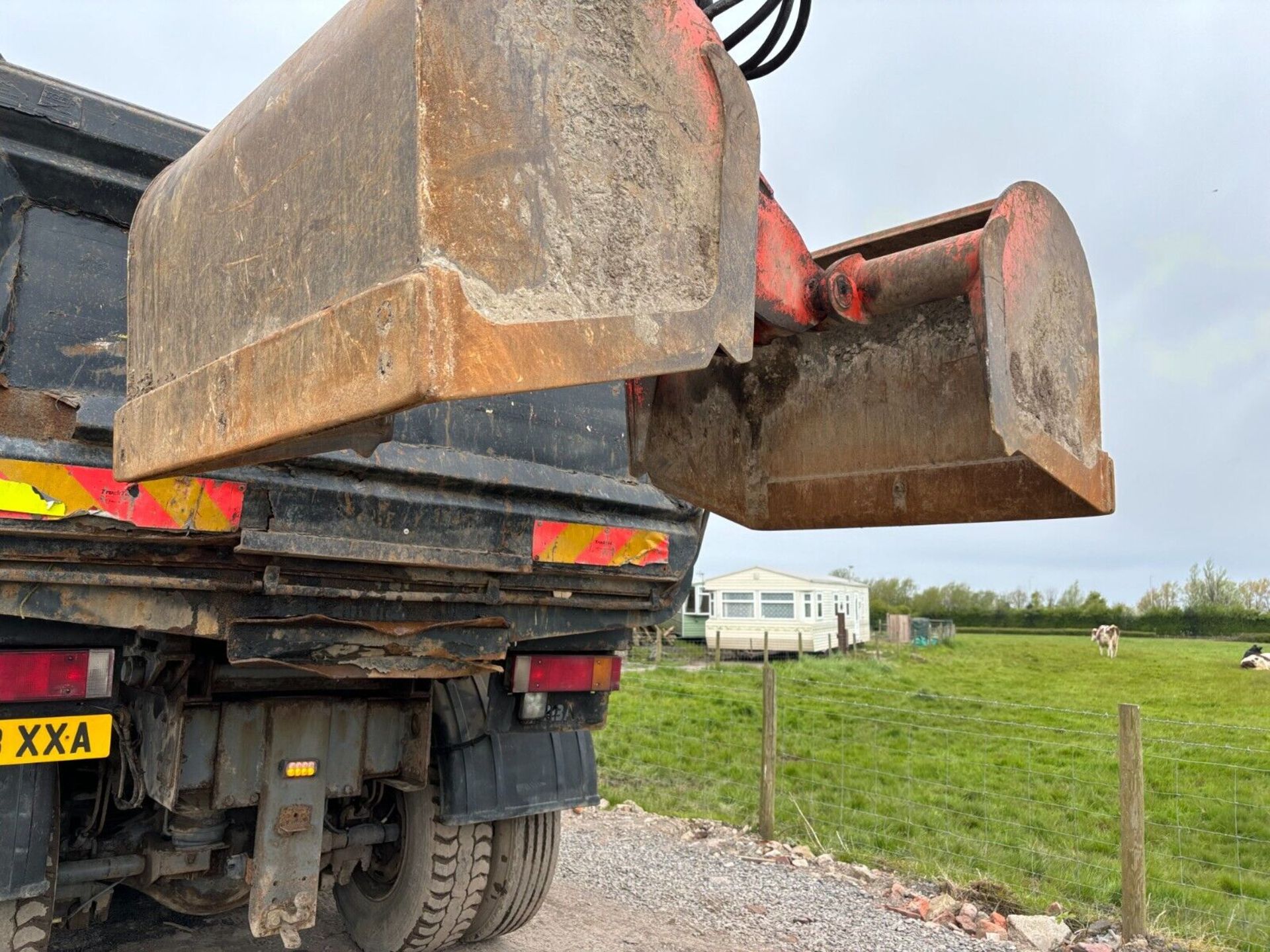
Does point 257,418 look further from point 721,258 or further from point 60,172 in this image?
point 60,172

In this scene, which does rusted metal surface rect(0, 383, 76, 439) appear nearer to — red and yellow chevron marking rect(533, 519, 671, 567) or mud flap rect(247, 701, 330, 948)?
mud flap rect(247, 701, 330, 948)

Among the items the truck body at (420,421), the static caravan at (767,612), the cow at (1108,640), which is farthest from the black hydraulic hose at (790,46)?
the cow at (1108,640)

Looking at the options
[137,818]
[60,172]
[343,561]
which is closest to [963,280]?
[343,561]

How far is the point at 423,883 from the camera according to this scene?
3.71 meters

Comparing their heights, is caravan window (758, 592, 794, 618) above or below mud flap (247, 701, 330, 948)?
above

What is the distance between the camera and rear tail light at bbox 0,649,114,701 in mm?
2535

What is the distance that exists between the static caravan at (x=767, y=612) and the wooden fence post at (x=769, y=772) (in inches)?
789

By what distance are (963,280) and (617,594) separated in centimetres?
185

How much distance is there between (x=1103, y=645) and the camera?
108ft

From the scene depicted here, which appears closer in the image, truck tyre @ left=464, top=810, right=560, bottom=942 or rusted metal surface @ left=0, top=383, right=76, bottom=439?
rusted metal surface @ left=0, top=383, right=76, bottom=439

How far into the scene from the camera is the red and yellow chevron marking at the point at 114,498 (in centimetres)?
224

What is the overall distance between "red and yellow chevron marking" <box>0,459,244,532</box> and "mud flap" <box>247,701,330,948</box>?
2.92 feet

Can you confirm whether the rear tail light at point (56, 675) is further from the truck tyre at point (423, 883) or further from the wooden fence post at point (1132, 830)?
the wooden fence post at point (1132, 830)

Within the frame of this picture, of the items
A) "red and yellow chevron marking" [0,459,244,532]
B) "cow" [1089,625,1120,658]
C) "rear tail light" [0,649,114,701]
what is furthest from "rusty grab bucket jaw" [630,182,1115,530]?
"cow" [1089,625,1120,658]
